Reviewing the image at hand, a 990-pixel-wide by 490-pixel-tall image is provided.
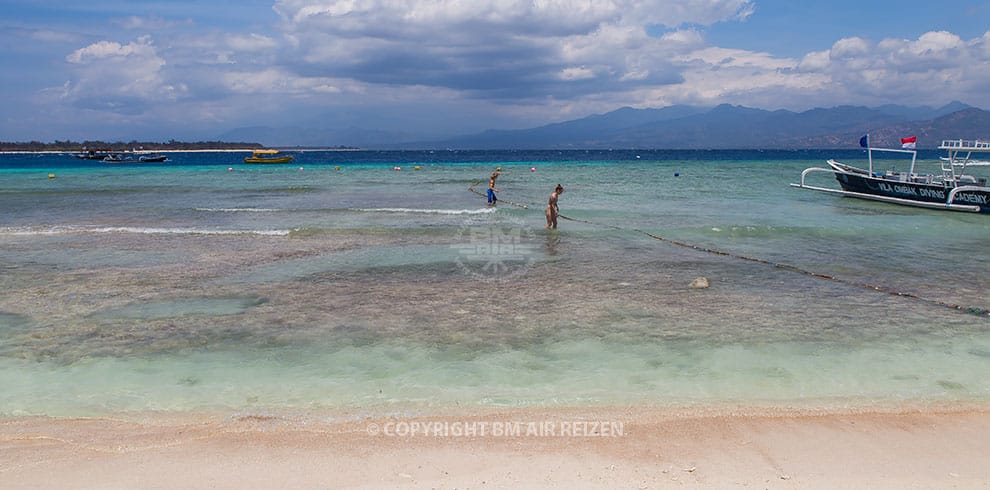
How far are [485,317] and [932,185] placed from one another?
976 inches

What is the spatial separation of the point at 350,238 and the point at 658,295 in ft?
32.9

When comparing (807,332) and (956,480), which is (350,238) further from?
(956,480)

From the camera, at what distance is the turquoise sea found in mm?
6781

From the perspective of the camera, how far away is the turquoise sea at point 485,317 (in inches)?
267

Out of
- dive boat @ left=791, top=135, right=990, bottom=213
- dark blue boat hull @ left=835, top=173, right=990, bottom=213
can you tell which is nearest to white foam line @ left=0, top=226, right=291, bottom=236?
dive boat @ left=791, top=135, right=990, bottom=213

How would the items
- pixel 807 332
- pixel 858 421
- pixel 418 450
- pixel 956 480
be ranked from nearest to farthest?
pixel 956 480 → pixel 418 450 → pixel 858 421 → pixel 807 332

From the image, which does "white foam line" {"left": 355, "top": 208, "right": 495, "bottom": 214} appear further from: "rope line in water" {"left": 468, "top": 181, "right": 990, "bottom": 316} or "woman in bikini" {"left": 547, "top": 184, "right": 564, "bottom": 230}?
"rope line in water" {"left": 468, "top": 181, "right": 990, "bottom": 316}

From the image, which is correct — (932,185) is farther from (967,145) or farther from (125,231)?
(125,231)

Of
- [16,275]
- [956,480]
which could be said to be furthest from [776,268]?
[16,275]

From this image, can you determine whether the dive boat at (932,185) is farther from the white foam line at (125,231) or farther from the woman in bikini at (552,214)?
the white foam line at (125,231)

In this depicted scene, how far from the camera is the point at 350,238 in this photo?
18.2 meters

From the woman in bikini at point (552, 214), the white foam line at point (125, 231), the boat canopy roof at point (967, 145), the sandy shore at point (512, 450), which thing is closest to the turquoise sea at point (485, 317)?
the white foam line at point (125, 231)

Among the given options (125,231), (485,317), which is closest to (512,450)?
(485,317)

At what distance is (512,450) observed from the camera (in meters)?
5.30
